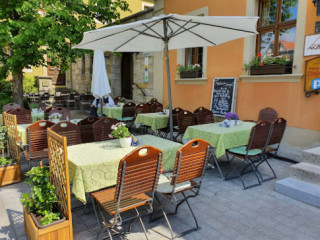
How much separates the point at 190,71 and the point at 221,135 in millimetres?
4247

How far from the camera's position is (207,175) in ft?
14.5

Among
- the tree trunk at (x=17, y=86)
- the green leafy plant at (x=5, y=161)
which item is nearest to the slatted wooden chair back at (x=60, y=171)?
the green leafy plant at (x=5, y=161)

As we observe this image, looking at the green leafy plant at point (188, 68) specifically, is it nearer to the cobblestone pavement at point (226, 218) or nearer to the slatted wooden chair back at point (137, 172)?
the cobblestone pavement at point (226, 218)

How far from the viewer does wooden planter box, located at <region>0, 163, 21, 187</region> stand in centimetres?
388

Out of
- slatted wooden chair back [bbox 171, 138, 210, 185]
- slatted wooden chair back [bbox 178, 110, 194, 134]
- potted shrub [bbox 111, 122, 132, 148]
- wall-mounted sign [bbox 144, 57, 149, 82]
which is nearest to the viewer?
slatted wooden chair back [bbox 171, 138, 210, 185]

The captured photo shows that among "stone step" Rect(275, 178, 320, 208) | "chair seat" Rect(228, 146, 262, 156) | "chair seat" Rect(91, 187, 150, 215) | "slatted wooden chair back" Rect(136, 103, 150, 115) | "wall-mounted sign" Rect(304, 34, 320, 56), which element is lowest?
"stone step" Rect(275, 178, 320, 208)

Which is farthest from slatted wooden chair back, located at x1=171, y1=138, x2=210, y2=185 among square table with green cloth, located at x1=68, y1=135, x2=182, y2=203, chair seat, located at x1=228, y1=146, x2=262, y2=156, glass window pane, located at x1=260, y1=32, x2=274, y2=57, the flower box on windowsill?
the flower box on windowsill

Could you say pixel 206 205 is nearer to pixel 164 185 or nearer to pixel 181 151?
pixel 164 185

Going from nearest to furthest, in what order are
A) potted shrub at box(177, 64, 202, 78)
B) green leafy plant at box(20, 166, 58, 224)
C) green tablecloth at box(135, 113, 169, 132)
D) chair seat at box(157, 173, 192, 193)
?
green leafy plant at box(20, 166, 58, 224), chair seat at box(157, 173, 192, 193), green tablecloth at box(135, 113, 169, 132), potted shrub at box(177, 64, 202, 78)

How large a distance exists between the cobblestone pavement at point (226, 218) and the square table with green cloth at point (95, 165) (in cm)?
57

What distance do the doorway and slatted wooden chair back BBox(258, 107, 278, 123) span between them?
25.2 ft

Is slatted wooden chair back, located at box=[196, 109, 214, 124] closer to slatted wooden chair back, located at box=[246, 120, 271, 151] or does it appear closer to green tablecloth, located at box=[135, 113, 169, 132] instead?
green tablecloth, located at box=[135, 113, 169, 132]

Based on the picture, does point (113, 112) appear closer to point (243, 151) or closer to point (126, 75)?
point (243, 151)

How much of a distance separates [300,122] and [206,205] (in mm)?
3206
